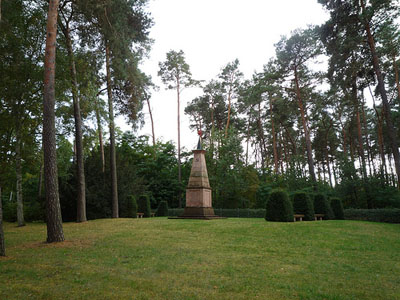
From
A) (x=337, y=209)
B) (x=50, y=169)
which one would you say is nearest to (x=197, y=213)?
(x=337, y=209)

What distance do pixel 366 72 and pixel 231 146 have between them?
13.7 m

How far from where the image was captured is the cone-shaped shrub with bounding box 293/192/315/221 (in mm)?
15720

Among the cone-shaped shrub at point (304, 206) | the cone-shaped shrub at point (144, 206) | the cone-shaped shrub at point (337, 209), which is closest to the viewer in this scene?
the cone-shaped shrub at point (304, 206)

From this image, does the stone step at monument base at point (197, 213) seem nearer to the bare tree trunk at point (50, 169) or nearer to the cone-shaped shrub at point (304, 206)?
the cone-shaped shrub at point (304, 206)

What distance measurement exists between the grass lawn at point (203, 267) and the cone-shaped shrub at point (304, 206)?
5917 millimetres

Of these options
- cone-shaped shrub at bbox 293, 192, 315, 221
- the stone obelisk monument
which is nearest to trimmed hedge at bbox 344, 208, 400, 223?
cone-shaped shrub at bbox 293, 192, 315, 221

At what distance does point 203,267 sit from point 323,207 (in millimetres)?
13563

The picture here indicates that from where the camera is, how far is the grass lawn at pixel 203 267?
14.2 ft

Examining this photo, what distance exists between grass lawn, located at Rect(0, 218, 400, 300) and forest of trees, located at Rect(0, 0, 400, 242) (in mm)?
2403

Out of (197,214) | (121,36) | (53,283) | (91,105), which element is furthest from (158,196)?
(53,283)

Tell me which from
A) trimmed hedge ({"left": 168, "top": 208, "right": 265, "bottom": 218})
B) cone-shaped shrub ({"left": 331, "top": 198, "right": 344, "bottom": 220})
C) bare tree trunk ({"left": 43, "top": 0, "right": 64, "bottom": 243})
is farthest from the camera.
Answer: trimmed hedge ({"left": 168, "top": 208, "right": 265, "bottom": 218})

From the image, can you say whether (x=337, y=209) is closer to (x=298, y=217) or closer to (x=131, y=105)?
(x=298, y=217)

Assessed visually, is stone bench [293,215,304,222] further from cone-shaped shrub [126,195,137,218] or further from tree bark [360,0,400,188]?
cone-shaped shrub [126,195,137,218]

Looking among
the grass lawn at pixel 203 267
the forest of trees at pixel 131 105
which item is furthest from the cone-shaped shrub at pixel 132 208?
the grass lawn at pixel 203 267
